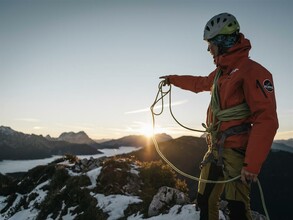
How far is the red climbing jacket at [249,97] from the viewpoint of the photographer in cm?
378

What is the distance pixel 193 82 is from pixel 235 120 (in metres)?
1.63

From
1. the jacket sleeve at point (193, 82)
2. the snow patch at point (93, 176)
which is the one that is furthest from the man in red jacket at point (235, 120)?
the snow patch at point (93, 176)

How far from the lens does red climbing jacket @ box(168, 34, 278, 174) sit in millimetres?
3783

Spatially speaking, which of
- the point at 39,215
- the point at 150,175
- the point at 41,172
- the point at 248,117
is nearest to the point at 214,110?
the point at 248,117

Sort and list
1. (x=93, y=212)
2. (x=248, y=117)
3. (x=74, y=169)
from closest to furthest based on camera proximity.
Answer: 1. (x=248, y=117)
2. (x=93, y=212)
3. (x=74, y=169)

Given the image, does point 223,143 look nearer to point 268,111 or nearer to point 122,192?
point 268,111

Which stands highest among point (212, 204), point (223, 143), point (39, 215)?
point (223, 143)

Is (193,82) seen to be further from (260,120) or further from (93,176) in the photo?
(93,176)

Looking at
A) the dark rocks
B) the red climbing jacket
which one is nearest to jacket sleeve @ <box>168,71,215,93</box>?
the red climbing jacket

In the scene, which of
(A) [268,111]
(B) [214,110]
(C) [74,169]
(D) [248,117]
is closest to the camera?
(A) [268,111]

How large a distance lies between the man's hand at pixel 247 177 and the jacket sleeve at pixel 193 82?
2.04 m

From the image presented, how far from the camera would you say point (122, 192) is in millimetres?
13172

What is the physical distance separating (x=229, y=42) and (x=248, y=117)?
1222 millimetres

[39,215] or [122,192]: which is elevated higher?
[122,192]
